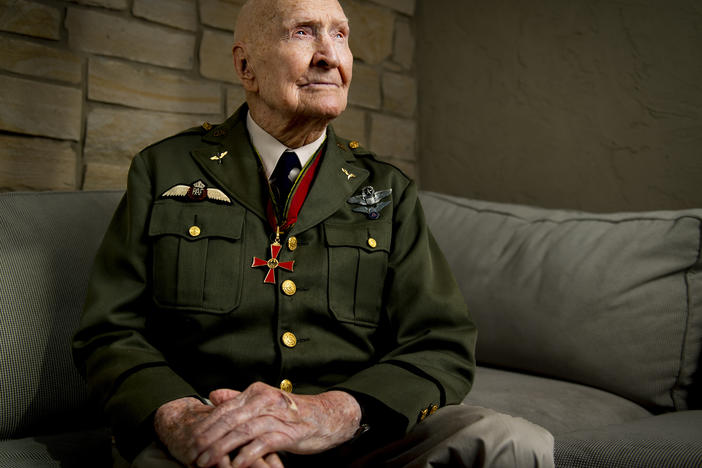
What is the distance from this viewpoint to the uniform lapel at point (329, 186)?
1.29 metres

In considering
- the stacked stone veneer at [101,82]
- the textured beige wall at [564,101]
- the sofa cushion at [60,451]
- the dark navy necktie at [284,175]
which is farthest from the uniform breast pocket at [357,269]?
the textured beige wall at [564,101]

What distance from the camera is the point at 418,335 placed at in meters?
1.26

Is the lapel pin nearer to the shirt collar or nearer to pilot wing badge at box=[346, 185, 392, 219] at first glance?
the shirt collar

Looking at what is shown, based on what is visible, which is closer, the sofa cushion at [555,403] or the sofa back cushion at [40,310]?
the sofa back cushion at [40,310]

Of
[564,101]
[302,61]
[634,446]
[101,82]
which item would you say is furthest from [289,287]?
[564,101]

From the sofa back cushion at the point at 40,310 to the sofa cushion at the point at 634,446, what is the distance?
1.03 meters

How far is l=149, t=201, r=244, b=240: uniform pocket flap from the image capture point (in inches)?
49.3

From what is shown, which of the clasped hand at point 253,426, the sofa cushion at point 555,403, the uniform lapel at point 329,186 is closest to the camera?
the clasped hand at point 253,426

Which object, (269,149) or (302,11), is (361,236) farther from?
(302,11)

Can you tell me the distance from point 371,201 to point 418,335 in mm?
299

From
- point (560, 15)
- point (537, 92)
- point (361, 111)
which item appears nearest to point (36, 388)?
point (361, 111)

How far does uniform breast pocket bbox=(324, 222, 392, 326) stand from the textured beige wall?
116 centimetres

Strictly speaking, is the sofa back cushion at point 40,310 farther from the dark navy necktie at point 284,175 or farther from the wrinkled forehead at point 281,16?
the wrinkled forehead at point 281,16

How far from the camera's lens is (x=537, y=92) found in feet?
7.75
